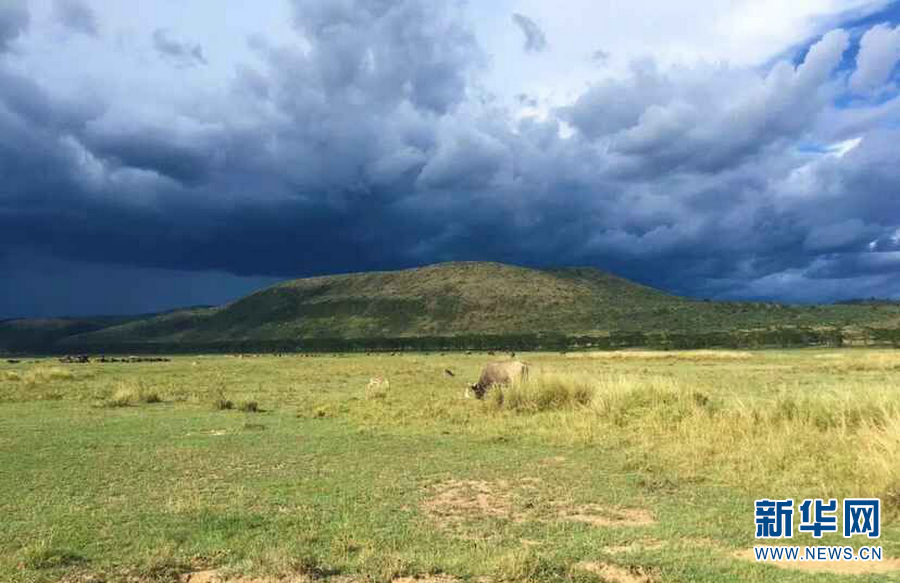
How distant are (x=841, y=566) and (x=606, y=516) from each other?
2.80m

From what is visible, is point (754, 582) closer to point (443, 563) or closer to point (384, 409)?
point (443, 563)

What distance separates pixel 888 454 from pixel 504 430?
859 centimetres

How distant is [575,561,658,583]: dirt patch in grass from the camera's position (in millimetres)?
6570

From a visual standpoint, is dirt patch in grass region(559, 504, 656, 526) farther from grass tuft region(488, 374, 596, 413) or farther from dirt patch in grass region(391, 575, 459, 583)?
grass tuft region(488, 374, 596, 413)

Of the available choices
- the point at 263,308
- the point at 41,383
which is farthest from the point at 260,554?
the point at 263,308

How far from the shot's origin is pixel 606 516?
9203 millimetres

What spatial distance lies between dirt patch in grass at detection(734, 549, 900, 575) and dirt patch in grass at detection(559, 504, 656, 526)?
5.41 ft

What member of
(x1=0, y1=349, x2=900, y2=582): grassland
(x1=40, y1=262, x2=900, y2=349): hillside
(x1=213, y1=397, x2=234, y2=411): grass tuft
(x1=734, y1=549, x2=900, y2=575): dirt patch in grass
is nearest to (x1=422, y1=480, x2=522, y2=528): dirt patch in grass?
(x1=0, y1=349, x2=900, y2=582): grassland

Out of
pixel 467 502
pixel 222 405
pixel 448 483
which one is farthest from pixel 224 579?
pixel 222 405

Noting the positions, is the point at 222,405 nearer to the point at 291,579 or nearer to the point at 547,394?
the point at 547,394

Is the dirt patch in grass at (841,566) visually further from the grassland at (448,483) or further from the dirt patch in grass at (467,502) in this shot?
the dirt patch in grass at (467,502)

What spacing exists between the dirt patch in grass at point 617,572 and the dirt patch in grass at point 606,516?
1.82m

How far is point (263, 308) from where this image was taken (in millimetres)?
190875

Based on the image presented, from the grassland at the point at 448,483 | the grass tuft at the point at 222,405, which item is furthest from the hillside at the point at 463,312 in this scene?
the grassland at the point at 448,483
